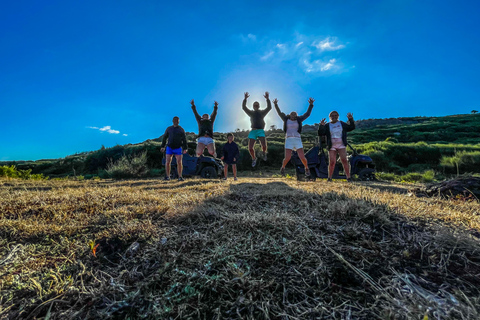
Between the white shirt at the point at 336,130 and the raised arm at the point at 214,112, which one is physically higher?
the raised arm at the point at 214,112

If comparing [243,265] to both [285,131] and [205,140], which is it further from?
[205,140]

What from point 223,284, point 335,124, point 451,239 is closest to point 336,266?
point 223,284

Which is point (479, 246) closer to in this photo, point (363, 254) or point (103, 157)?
point (363, 254)

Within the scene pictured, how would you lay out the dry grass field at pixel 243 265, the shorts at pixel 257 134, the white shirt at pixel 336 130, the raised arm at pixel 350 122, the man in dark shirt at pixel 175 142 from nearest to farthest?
the dry grass field at pixel 243 265 < the white shirt at pixel 336 130 < the raised arm at pixel 350 122 < the man in dark shirt at pixel 175 142 < the shorts at pixel 257 134

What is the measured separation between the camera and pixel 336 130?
23.8 ft

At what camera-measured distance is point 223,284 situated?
137 cm

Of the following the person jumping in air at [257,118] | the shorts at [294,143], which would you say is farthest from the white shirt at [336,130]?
the person jumping in air at [257,118]

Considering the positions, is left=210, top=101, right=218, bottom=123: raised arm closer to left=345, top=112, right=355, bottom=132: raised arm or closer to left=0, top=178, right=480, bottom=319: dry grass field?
left=345, top=112, right=355, bottom=132: raised arm

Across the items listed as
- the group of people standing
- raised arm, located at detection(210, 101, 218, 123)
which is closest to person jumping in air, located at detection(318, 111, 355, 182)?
the group of people standing

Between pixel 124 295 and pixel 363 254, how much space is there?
5.36 feet

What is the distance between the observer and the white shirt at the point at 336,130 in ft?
23.6

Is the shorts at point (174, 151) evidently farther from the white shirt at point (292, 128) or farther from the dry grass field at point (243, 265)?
the dry grass field at point (243, 265)

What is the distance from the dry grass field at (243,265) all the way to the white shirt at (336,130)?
4987mm

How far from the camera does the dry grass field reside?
1197mm
